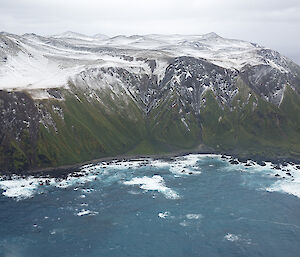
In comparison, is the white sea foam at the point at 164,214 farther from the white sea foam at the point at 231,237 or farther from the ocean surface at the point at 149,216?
the white sea foam at the point at 231,237

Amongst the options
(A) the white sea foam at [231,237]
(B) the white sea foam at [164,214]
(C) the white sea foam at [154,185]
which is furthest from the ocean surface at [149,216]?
(B) the white sea foam at [164,214]

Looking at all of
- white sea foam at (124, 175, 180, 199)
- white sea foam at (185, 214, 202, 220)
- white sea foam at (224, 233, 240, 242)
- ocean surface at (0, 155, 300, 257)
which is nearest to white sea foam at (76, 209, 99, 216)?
ocean surface at (0, 155, 300, 257)

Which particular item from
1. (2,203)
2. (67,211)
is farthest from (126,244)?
(2,203)

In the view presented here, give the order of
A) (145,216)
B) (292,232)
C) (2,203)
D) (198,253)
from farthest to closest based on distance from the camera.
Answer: (2,203), (145,216), (292,232), (198,253)

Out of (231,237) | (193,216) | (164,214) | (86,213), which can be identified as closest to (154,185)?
(164,214)

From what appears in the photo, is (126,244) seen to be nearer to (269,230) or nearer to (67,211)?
(67,211)

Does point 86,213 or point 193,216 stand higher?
point 193,216

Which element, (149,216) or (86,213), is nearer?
(149,216)

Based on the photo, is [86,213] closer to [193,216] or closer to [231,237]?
Result: [193,216]
